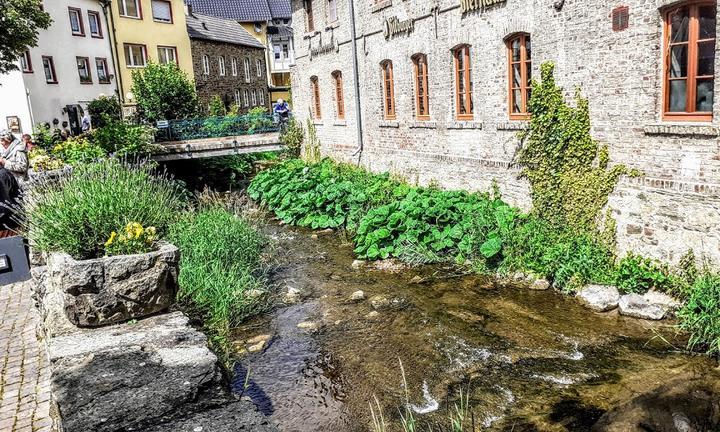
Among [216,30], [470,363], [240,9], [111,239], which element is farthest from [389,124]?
[240,9]

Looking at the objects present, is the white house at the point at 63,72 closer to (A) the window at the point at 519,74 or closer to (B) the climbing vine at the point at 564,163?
(A) the window at the point at 519,74

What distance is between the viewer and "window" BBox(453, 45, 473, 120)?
12484 millimetres

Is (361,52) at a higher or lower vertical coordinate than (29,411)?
higher

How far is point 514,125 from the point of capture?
10.9m

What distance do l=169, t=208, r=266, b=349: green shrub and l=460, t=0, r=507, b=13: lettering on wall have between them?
20.5ft

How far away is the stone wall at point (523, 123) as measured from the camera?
7.98 metres

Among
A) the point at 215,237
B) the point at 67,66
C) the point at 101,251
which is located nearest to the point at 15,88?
the point at 67,66

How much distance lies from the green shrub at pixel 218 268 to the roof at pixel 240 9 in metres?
44.5

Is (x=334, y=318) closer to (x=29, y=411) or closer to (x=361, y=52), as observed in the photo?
(x=29, y=411)

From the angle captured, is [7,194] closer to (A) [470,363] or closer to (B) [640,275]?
(A) [470,363]

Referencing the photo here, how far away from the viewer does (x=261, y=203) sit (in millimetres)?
17281

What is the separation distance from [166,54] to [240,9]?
20546 millimetres

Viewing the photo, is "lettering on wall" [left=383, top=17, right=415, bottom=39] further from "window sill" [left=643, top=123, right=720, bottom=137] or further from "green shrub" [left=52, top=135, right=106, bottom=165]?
"green shrub" [left=52, top=135, right=106, bottom=165]

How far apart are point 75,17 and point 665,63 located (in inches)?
1103
